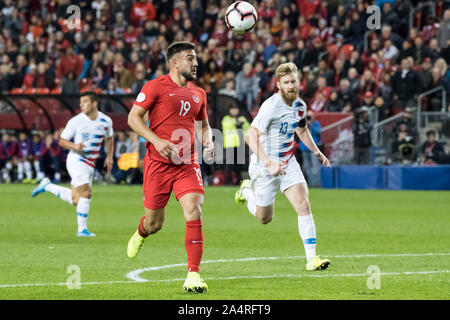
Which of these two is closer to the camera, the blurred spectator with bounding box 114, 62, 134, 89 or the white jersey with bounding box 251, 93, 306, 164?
the white jersey with bounding box 251, 93, 306, 164

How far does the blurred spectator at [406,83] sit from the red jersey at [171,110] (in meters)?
16.4

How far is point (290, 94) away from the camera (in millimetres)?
9594

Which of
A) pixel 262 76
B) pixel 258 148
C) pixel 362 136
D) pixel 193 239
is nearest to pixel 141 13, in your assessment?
pixel 262 76

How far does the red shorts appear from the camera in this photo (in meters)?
8.25

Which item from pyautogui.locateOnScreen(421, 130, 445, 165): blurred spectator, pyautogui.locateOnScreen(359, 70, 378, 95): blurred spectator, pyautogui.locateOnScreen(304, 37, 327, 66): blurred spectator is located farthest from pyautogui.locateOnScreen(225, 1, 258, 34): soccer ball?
pyautogui.locateOnScreen(304, 37, 327, 66): blurred spectator

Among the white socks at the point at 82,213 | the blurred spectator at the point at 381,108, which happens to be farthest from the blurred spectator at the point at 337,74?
the white socks at the point at 82,213

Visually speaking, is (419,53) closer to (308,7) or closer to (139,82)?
(308,7)

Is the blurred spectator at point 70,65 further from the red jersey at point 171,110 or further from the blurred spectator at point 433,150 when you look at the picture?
the red jersey at point 171,110

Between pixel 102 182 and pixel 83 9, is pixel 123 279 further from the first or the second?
pixel 83 9

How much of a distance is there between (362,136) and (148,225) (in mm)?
16474

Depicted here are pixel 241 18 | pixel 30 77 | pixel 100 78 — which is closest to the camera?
pixel 241 18

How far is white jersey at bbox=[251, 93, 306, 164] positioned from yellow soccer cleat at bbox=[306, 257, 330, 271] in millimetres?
1279

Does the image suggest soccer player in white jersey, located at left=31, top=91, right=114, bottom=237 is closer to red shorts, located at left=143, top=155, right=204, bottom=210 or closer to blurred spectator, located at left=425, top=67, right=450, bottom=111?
red shorts, located at left=143, top=155, right=204, bottom=210

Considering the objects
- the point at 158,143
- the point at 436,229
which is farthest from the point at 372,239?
the point at 158,143
